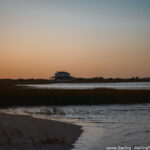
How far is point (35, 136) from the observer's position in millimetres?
14258

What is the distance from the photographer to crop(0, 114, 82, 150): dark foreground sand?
496 inches

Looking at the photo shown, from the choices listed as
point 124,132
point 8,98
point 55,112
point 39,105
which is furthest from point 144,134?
point 8,98

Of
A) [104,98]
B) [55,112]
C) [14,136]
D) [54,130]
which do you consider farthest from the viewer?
[104,98]

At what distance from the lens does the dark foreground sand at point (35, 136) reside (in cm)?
1261

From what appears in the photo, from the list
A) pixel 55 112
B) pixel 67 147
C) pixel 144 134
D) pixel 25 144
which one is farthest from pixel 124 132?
pixel 55 112

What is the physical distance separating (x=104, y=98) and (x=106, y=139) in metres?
21.3

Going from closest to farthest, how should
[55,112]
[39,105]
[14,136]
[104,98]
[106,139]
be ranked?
[14,136] → [106,139] → [55,112] → [39,105] → [104,98]

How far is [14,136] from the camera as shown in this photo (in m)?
13.7

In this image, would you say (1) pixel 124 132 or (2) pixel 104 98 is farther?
(2) pixel 104 98

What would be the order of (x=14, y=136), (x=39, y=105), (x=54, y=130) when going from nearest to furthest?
(x=14, y=136), (x=54, y=130), (x=39, y=105)

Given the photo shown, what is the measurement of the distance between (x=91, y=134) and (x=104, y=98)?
784 inches

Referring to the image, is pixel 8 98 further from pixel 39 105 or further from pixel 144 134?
pixel 144 134

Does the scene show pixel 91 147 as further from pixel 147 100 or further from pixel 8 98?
pixel 147 100

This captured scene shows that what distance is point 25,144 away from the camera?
12.8m
